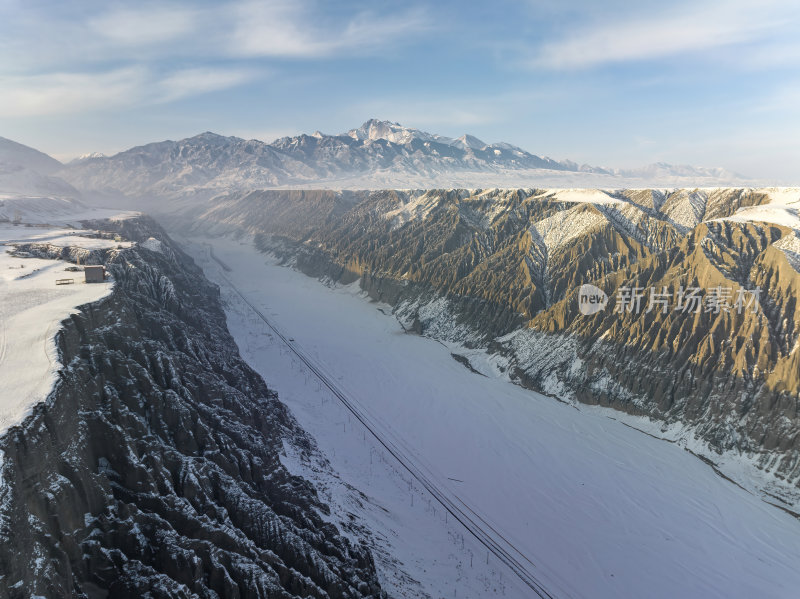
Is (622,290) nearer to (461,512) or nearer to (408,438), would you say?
(408,438)

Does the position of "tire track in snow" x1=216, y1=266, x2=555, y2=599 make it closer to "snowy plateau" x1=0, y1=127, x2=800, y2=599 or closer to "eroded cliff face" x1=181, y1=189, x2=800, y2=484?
"snowy plateau" x1=0, y1=127, x2=800, y2=599

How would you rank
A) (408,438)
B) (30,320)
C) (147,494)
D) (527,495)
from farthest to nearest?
(408,438) → (527,495) → (30,320) → (147,494)

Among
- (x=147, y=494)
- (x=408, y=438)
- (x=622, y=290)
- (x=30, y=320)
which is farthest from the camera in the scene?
(x=622, y=290)

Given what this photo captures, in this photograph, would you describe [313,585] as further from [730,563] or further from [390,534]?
[730,563]

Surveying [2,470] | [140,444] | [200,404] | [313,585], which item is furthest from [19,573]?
[200,404]

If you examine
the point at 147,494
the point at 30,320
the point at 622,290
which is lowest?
the point at 147,494

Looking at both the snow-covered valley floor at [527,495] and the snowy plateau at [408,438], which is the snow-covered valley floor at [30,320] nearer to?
the snowy plateau at [408,438]

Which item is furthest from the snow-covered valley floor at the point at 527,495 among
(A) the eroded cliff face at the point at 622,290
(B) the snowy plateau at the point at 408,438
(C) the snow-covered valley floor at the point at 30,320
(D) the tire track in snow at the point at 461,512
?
(C) the snow-covered valley floor at the point at 30,320

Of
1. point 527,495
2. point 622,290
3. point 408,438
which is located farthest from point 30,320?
point 622,290
